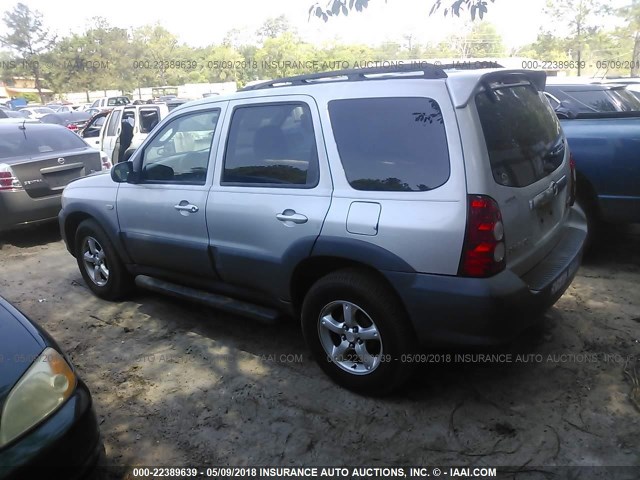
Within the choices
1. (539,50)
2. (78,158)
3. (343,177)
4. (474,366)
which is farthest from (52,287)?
(539,50)

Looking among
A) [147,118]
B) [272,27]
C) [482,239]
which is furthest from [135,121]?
[272,27]

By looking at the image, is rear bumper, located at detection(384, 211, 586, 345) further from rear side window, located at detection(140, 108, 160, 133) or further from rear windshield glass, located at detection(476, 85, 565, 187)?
rear side window, located at detection(140, 108, 160, 133)

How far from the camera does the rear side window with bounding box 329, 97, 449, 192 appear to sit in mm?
2648

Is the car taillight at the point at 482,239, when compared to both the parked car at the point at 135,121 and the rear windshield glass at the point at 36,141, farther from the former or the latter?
the parked car at the point at 135,121

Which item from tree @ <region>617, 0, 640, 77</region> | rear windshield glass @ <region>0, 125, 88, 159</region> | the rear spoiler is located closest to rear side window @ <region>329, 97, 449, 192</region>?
the rear spoiler

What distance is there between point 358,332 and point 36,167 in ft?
18.7

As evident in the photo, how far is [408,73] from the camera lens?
2.92 metres

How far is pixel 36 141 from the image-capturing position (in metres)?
7.32

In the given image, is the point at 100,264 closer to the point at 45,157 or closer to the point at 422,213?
the point at 45,157

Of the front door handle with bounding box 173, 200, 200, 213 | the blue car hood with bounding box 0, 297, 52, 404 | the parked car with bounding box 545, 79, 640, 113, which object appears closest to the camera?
the blue car hood with bounding box 0, 297, 52, 404

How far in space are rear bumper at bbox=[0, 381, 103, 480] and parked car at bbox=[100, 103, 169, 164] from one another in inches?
335

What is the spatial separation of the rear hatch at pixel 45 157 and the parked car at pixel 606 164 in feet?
20.3

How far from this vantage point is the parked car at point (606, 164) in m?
4.48

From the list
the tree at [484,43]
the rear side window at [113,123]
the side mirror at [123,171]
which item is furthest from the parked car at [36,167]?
the tree at [484,43]
